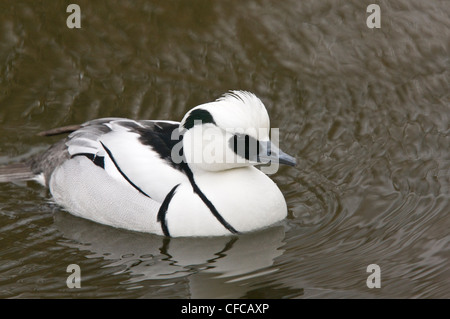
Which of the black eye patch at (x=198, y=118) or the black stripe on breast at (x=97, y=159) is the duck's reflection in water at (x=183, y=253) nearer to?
the black stripe on breast at (x=97, y=159)

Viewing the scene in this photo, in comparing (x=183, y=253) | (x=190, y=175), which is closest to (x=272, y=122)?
(x=190, y=175)

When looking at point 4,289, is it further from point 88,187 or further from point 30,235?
point 88,187

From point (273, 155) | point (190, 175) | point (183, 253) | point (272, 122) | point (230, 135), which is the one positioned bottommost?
point (183, 253)

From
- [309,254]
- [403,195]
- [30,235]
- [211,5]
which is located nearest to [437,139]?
[403,195]

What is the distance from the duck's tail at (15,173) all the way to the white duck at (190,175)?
0.75 metres

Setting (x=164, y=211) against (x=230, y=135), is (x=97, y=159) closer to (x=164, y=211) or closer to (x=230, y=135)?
(x=164, y=211)

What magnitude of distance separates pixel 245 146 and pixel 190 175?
1.95 feet

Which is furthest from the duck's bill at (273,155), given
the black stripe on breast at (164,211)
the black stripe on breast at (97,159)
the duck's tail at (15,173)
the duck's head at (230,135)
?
the duck's tail at (15,173)

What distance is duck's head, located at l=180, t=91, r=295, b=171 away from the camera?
6.57 m

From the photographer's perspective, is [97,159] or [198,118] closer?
[198,118]

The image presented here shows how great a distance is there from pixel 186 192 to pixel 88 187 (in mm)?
1012

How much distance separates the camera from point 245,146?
677 cm

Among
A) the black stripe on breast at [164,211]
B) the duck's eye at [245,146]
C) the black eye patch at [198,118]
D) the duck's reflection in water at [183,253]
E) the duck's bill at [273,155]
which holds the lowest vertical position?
the duck's reflection in water at [183,253]

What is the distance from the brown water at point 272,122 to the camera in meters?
6.38
